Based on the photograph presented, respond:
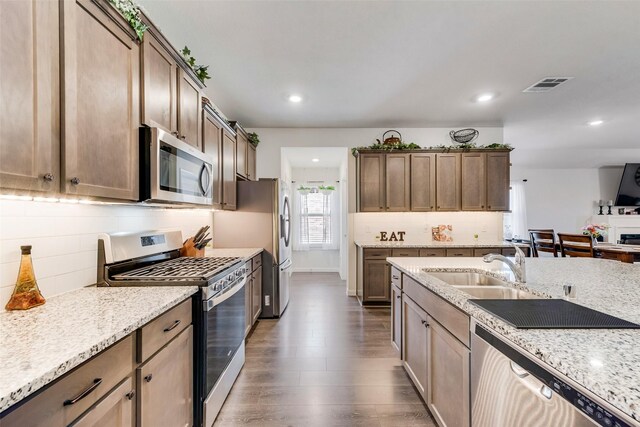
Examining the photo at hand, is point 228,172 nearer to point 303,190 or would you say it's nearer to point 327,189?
point 303,190

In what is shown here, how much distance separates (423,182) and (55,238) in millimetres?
4206

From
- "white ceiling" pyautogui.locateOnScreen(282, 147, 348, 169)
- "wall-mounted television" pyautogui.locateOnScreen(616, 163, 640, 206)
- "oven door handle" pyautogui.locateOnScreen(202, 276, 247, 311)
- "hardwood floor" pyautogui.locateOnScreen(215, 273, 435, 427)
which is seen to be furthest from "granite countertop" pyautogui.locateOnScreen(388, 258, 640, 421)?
"wall-mounted television" pyautogui.locateOnScreen(616, 163, 640, 206)

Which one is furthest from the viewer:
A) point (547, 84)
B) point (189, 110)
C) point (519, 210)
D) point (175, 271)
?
point (519, 210)

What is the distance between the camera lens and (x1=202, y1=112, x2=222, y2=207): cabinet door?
8.25 ft

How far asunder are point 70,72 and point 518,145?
703cm

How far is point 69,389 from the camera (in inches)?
31.8

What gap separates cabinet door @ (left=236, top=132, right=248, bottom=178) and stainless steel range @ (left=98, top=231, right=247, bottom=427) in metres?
1.51

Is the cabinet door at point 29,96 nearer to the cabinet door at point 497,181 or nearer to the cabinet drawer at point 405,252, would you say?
the cabinet drawer at point 405,252

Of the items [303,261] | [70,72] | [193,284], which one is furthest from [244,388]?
[303,261]

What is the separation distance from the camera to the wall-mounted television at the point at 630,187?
695 centimetres

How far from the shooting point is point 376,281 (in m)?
4.08

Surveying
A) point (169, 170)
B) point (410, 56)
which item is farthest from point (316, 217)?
point (169, 170)

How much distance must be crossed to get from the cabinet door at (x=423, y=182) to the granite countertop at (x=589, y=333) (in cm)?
232

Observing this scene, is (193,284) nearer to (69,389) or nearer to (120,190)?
(120,190)
